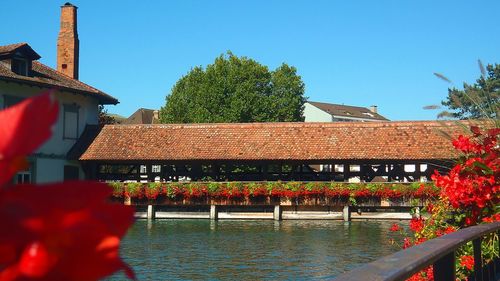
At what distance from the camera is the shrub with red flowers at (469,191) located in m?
5.39

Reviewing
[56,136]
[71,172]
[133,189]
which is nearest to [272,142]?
[133,189]

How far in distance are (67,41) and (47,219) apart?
3872 cm

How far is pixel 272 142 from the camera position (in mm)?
30984

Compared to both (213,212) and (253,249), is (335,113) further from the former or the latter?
(253,249)

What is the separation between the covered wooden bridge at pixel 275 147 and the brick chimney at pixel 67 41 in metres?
5.90

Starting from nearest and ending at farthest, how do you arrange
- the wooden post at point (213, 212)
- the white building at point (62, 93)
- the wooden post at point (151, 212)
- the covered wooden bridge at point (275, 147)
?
1. the white building at point (62, 93)
2. the covered wooden bridge at point (275, 147)
3. the wooden post at point (213, 212)
4. the wooden post at point (151, 212)

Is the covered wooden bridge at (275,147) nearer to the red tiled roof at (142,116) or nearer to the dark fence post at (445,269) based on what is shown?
the dark fence post at (445,269)

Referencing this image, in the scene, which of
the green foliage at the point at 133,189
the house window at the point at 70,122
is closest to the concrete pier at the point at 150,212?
the green foliage at the point at 133,189

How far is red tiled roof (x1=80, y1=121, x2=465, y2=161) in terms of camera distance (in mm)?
29484

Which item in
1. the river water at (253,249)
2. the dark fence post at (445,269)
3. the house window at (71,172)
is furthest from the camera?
the house window at (71,172)

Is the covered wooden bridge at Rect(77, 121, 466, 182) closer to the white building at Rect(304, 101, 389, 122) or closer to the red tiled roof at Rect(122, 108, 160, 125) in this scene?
the red tiled roof at Rect(122, 108, 160, 125)

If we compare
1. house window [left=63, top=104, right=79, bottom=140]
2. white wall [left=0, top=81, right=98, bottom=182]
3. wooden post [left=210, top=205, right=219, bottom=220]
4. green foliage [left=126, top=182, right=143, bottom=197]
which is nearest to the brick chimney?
white wall [left=0, top=81, right=98, bottom=182]

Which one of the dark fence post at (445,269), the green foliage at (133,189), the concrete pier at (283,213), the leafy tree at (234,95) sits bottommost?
the concrete pier at (283,213)

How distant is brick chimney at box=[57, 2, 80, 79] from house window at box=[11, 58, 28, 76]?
8.75 metres
